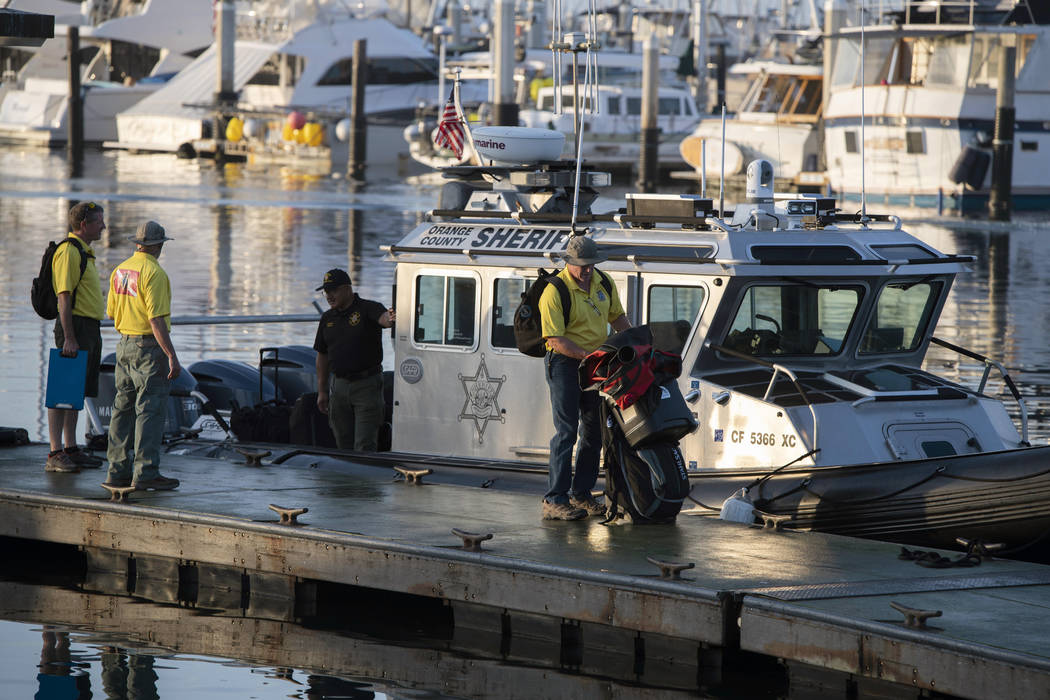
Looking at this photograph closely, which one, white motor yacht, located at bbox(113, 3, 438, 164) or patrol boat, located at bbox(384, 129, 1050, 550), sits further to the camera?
white motor yacht, located at bbox(113, 3, 438, 164)

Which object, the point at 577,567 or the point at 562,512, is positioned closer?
the point at 577,567

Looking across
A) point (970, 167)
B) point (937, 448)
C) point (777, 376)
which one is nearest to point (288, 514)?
point (777, 376)

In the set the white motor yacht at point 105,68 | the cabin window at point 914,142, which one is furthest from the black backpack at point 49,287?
the white motor yacht at point 105,68

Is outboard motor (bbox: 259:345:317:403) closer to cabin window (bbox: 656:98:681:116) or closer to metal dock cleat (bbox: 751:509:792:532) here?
metal dock cleat (bbox: 751:509:792:532)

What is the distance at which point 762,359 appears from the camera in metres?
9.51

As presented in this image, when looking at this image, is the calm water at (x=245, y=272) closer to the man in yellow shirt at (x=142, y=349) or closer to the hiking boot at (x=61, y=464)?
the man in yellow shirt at (x=142, y=349)

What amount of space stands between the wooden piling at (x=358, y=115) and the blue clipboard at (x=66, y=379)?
3863 cm

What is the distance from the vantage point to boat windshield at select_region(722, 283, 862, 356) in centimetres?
948

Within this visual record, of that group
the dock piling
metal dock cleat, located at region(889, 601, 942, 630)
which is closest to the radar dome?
metal dock cleat, located at region(889, 601, 942, 630)

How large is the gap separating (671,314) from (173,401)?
4.50 metres

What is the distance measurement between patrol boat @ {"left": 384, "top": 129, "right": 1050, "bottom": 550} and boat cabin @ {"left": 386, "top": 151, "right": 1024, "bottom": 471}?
1 centimetres

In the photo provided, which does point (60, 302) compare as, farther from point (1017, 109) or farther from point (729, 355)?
point (1017, 109)

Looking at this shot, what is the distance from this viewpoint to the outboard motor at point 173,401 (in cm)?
1220

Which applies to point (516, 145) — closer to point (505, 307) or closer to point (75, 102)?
point (505, 307)
